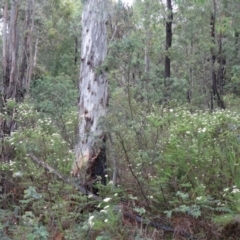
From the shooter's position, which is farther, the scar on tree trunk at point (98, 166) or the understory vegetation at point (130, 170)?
the scar on tree trunk at point (98, 166)

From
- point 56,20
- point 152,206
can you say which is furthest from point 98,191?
point 56,20

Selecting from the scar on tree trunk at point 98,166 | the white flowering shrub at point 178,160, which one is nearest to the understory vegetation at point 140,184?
the white flowering shrub at point 178,160

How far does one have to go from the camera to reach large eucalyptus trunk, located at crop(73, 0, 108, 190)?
6605 mm

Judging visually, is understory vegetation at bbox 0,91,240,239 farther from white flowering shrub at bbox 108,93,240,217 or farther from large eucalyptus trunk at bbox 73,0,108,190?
large eucalyptus trunk at bbox 73,0,108,190

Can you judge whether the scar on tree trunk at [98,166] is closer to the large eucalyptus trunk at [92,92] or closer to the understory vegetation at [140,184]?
the large eucalyptus trunk at [92,92]

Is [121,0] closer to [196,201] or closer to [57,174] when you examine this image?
[57,174]

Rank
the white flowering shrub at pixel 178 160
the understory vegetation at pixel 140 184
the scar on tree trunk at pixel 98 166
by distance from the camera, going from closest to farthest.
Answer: the understory vegetation at pixel 140 184 → the white flowering shrub at pixel 178 160 → the scar on tree trunk at pixel 98 166

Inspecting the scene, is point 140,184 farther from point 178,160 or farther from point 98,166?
point 98,166

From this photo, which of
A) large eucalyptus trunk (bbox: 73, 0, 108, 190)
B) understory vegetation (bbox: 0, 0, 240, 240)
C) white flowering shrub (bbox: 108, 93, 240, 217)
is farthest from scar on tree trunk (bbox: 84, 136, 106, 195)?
white flowering shrub (bbox: 108, 93, 240, 217)

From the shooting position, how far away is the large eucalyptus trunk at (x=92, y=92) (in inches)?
260

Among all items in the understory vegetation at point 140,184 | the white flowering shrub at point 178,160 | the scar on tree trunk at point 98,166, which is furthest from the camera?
the scar on tree trunk at point 98,166

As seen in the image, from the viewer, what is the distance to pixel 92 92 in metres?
6.76

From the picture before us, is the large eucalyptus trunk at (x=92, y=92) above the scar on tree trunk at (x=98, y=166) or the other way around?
above

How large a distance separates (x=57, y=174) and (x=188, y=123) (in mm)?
2108
